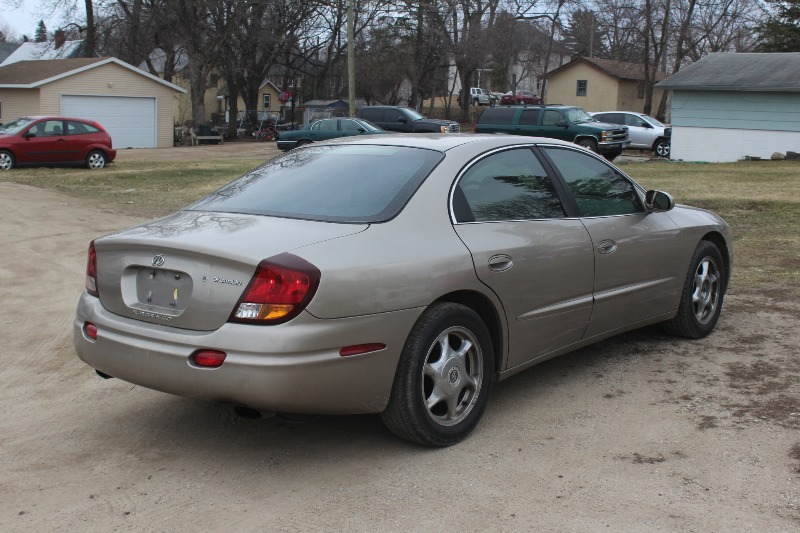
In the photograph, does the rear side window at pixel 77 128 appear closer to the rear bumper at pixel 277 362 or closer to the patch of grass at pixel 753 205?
the patch of grass at pixel 753 205

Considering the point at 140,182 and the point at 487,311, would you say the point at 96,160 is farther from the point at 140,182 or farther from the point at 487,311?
the point at 487,311

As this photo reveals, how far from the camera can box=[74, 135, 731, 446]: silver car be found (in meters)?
3.87

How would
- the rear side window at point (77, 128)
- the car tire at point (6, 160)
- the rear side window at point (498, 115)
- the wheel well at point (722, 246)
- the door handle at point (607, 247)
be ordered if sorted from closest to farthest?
the door handle at point (607, 247), the wheel well at point (722, 246), the car tire at point (6, 160), the rear side window at point (77, 128), the rear side window at point (498, 115)

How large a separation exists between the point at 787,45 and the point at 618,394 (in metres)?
41.3

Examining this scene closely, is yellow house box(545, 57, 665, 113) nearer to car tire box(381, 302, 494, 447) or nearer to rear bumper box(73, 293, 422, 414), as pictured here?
car tire box(381, 302, 494, 447)

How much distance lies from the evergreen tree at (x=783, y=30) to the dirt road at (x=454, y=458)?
39.9m

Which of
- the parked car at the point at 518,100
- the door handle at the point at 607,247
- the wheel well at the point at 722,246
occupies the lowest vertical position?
the wheel well at the point at 722,246

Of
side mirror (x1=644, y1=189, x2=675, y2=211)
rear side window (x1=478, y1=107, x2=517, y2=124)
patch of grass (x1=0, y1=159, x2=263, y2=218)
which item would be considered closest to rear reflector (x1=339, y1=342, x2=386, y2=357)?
side mirror (x1=644, y1=189, x2=675, y2=211)

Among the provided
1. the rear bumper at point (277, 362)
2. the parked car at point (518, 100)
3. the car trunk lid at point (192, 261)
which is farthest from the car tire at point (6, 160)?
the parked car at point (518, 100)

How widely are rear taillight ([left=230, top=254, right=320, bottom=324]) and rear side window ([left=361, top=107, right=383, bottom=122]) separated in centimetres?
2991

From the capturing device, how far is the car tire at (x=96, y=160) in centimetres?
2530

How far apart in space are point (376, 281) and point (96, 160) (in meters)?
23.3

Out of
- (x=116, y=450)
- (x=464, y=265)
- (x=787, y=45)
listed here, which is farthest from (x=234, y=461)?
(x=787, y=45)

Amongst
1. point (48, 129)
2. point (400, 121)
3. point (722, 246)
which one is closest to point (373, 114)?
point (400, 121)
